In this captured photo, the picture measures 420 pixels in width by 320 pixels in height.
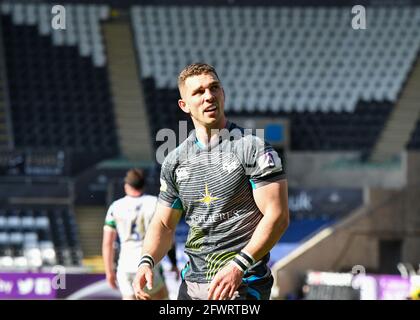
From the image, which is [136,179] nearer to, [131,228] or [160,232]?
[131,228]

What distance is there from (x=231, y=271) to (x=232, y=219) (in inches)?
11.1

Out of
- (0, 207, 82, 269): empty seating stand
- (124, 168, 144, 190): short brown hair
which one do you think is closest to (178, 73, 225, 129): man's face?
(124, 168, 144, 190): short brown hair

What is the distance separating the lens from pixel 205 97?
11.6ft

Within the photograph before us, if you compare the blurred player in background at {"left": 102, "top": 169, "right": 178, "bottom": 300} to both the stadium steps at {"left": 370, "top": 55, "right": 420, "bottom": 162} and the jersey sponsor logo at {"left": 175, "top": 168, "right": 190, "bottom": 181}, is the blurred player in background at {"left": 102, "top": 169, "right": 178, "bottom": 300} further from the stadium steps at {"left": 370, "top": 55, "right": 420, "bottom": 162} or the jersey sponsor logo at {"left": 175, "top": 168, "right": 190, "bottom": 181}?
the stadium steps at {"left": 370, "top": 55, "right": 420, "bottom": 162}

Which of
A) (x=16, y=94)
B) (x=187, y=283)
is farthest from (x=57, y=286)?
(x=16, y=94)

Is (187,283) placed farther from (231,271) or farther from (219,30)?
(219,30)

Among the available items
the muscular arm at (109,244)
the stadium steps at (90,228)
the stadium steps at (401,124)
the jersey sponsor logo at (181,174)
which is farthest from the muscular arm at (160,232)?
the stadium steps at (401,124)

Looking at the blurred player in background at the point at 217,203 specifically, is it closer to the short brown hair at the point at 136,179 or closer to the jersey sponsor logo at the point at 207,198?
the jersey sponsor logo at the point at 207,198

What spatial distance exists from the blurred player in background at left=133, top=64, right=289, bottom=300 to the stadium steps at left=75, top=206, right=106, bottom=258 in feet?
49.8

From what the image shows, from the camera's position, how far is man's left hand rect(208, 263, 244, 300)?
134 inches

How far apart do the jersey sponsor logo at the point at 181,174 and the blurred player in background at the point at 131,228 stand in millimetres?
3523

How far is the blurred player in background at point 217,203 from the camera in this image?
3.54 meters

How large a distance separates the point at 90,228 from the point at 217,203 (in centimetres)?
1594

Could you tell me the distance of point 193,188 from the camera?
12.3 feet
